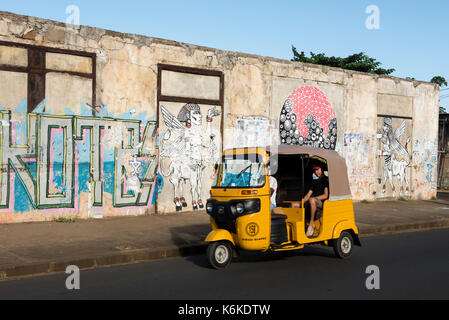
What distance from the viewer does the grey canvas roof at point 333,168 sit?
30.3 feet

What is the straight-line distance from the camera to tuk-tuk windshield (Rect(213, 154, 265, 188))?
8539 mm

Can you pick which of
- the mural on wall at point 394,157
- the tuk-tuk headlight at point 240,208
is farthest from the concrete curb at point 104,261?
the mural on wall at point 394,157

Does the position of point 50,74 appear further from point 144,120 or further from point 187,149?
point 187,149

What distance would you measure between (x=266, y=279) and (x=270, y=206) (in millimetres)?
1446

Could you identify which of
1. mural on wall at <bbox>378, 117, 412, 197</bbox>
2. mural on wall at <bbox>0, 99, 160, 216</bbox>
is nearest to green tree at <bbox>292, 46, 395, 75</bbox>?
mural on wall at <bbox>378, 117, 412, 197</bbox>

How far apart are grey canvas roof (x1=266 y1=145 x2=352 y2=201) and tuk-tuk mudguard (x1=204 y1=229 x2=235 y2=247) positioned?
5.68ft

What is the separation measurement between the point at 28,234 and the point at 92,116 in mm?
3719

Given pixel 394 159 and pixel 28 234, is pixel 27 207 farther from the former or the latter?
pixel 394 159

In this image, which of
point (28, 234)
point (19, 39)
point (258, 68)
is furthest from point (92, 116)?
point (258, 68)

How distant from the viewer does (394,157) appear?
68.4 feet

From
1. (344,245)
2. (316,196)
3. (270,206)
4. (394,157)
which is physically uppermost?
(394,157)

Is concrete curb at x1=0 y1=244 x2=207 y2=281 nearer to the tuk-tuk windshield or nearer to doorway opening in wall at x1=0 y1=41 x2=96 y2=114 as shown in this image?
the tuk-tuk windshield

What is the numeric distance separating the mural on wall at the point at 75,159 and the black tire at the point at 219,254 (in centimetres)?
580

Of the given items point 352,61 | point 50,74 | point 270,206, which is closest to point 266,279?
point 270,206
